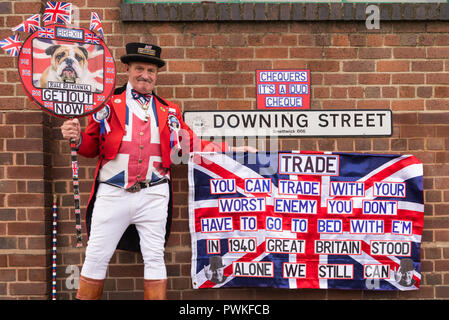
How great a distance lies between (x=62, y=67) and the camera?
2.89 metres

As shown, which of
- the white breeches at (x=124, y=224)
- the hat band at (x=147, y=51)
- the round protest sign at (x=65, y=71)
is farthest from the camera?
the hat band at (x=147, y=51)

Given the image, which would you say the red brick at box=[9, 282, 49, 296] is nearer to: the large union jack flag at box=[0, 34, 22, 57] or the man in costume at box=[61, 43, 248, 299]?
the man in costume at box=[61, 43, 248, 299]

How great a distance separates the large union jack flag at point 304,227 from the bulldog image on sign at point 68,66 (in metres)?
1.20

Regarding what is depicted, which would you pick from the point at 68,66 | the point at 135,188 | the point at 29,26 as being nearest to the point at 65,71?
the point at 68,66

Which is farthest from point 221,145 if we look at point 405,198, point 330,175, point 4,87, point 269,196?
point 4,87

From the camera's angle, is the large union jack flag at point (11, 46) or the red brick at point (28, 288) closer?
the large union jack flag at point (11, 46)

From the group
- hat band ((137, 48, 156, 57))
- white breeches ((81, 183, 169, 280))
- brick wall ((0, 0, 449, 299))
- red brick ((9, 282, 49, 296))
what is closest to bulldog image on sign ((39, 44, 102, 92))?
hat band ((137, 48, 156, 57))

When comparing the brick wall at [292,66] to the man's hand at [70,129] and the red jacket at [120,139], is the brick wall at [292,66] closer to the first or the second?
the red jacket at [120,139]

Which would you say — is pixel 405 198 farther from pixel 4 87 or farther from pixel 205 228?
pixel 4 87

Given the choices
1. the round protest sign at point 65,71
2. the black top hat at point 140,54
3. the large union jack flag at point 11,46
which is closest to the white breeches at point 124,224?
the round protest sign at point 65,71

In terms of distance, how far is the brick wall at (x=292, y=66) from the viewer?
3.65m

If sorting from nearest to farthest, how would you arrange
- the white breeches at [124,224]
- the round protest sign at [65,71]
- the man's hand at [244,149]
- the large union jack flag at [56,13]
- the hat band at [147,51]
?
the round protest sign at [65,71]
the large union jack flag at [56,13]
the white breeches at [124,224]
the hat band at [147,51]
the man's hand at [244,149]

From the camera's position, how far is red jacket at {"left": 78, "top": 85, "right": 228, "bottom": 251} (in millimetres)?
3098

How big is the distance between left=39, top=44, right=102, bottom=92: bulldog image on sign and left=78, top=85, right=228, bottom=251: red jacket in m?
0.27
